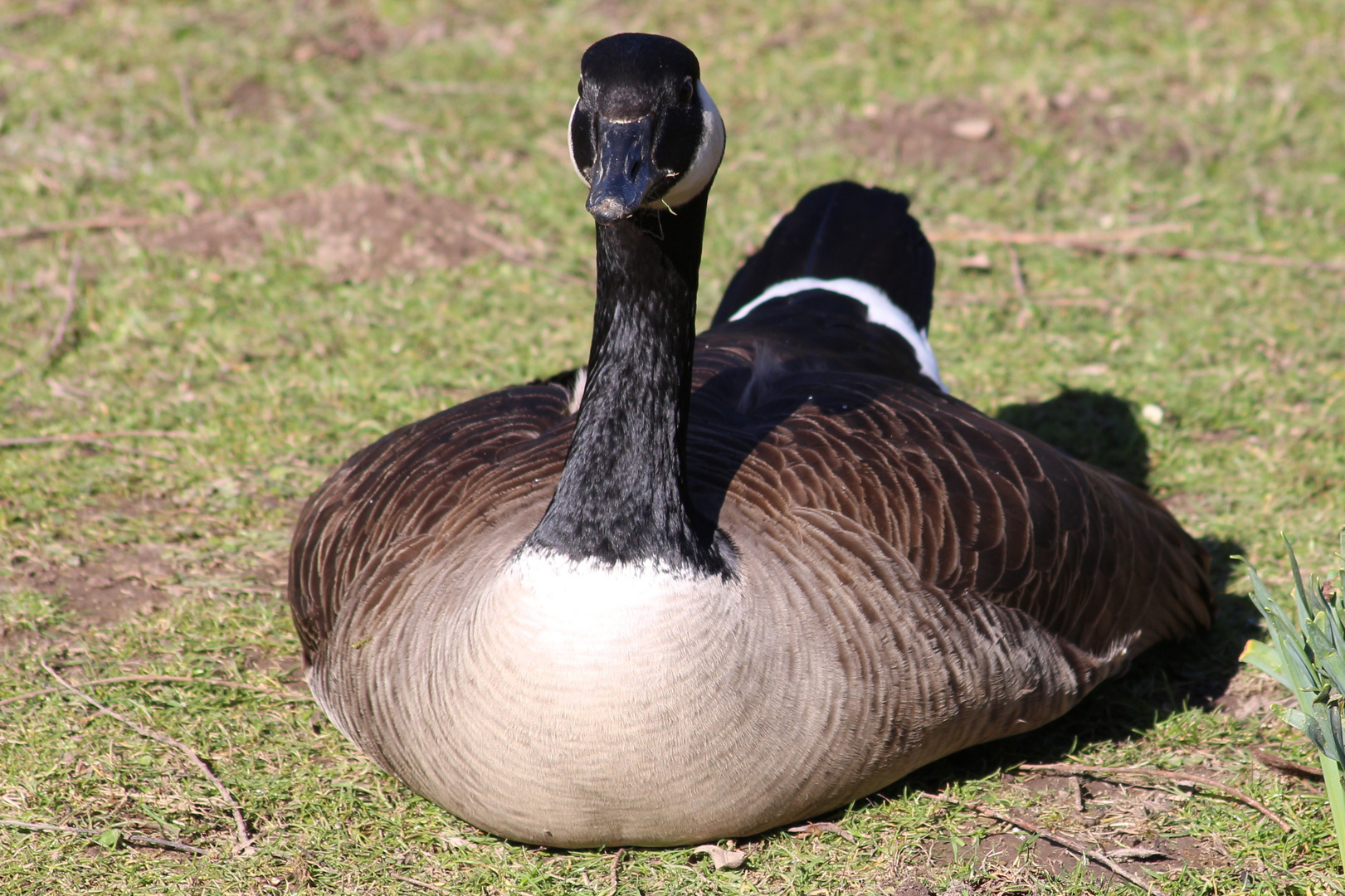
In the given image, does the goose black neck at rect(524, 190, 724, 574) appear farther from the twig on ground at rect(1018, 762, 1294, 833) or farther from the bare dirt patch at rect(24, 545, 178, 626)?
the bare dirt patch at rect(24, 545, 178, 626)

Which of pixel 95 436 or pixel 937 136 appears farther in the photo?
pixel 937 136

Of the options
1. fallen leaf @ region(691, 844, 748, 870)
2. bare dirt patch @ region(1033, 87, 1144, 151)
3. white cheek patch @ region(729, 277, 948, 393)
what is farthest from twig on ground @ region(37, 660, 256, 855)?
bare dirt patch @ region(1033, 87, 1144, 151)

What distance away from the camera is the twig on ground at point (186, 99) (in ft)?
25.0

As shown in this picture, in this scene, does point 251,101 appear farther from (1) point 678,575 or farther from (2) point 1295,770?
(2) point 1295,770

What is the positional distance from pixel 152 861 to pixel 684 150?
218 centimetres

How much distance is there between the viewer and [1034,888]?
3271mm

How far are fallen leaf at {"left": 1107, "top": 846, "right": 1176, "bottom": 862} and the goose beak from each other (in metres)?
2.01

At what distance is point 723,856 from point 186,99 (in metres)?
6.08

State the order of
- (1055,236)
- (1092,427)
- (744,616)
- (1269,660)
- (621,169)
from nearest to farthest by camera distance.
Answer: (621,169)
(1269,660)
(744,616)
(1092,427)
(1055,236)

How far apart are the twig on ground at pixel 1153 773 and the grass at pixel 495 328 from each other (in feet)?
0.13

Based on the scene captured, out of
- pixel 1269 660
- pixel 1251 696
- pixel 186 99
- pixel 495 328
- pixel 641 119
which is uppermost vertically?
pixel 641 119

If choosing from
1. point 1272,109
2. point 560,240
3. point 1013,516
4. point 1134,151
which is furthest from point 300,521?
point 1272,109

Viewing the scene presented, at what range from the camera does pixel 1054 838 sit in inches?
136

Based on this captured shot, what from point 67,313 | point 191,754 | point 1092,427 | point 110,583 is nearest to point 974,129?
point 1092,427
